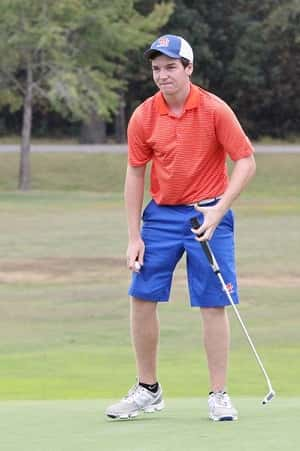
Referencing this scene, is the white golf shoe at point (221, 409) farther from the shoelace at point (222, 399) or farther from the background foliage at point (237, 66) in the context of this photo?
the background foliage at point (237, 66)

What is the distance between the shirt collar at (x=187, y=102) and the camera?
7070mm

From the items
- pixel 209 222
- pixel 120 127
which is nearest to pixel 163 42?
pixel 209 222

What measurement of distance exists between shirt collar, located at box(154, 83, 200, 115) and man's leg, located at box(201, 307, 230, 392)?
1005 mm

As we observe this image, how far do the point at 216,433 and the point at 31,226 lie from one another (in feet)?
79.8

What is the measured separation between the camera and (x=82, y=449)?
5855mm

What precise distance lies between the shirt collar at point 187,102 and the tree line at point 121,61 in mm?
36229

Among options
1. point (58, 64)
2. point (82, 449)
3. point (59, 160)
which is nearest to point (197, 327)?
point (82, 449)

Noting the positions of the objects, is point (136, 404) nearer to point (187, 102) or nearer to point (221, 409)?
point (221, 409)

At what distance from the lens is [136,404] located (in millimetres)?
7293

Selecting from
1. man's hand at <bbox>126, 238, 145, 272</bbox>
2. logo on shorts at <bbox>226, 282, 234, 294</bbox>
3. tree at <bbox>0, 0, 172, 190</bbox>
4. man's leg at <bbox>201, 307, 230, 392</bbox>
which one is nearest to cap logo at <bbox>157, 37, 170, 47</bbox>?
man's hand at <bbox>126, 238, 145, 272</bbox>

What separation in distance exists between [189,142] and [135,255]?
2.05 feet

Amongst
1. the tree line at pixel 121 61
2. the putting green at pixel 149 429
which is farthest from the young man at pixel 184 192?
the tree line at pixel 121 61

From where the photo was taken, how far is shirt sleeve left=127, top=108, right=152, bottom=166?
7.12 metres

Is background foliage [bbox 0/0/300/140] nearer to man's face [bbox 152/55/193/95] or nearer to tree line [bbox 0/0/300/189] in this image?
tree line [bbox 0/0/300/189]
